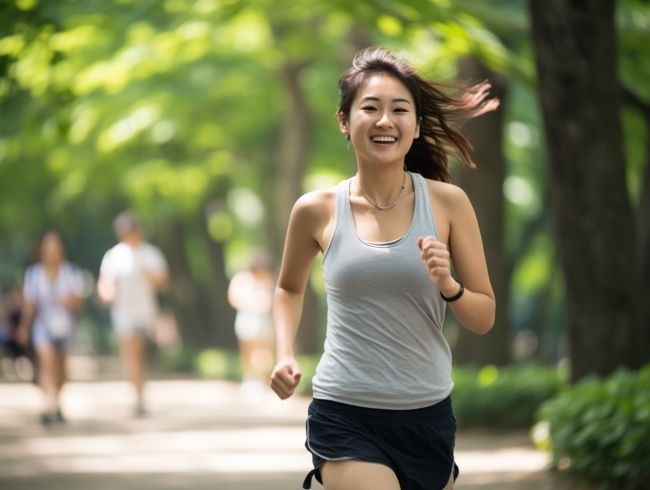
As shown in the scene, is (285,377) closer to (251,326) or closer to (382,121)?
(382,121)

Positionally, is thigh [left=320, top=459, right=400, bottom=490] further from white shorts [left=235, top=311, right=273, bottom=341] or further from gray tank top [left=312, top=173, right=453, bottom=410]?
white shorts [left=235, top=311, right=273, bottom=341]

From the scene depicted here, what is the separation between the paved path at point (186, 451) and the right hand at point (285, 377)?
4.32 meters

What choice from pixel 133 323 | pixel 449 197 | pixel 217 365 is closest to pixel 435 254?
pixel 449 197

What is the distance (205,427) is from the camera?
512 inches

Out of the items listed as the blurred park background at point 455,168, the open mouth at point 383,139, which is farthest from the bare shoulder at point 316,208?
the blurred park background at point 455,168

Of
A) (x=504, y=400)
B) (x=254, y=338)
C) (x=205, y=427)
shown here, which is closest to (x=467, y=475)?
(x=504, y=400)

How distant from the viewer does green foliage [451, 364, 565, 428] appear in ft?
38.9

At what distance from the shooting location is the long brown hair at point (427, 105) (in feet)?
14.0

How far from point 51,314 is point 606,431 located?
7534 millimetres

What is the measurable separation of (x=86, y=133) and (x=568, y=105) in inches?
397

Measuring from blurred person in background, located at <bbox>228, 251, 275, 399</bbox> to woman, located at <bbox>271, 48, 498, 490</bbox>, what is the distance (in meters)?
13.8

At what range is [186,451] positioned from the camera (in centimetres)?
1081

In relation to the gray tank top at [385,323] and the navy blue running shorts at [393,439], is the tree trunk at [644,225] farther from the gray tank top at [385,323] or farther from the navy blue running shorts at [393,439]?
the gray tank top at [385,323]

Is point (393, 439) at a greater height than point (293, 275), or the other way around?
point (293, 275)
